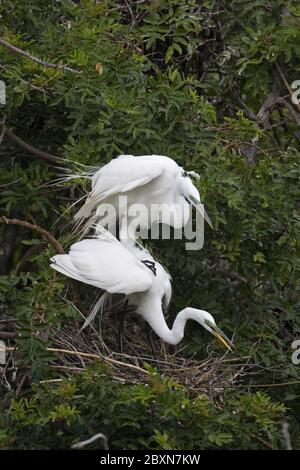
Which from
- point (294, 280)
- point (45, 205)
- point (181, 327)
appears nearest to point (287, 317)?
point (294, 280)

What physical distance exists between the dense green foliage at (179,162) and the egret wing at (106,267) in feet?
0.26

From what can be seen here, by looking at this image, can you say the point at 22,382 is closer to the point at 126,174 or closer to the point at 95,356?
the point at 95,356

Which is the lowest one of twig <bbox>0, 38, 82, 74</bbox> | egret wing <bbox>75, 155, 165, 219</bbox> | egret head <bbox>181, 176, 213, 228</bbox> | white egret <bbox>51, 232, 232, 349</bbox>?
white egret <bbox>51, 232, 232, 349</bbox>

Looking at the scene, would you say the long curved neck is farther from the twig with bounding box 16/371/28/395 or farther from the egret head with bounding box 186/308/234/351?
the twig with bounding box 16/371/28/395

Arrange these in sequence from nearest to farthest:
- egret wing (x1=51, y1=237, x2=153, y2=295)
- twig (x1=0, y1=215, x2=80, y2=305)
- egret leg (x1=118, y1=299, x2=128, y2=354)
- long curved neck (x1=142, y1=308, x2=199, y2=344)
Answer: twig (x1=0, y1=215, x2=80, y2=305), egret wing (x1=51, y1=237, x2=153, y2=295), long curved neck (x1=142, y1=308, x2=199, y2=344), egret leg (x1=118, y1=299, x2=128, y2=354)

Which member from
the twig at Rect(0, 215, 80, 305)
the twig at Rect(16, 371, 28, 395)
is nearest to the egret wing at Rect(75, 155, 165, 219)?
the twig at Rect(0, 215, 80, 305)

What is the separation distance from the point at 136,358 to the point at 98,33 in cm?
105

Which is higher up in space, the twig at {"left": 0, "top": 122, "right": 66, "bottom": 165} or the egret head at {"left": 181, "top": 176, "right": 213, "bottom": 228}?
the egret head at {"left": 181, "top": 176, "right": 213, "bottom": 228}

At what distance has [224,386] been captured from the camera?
488cm

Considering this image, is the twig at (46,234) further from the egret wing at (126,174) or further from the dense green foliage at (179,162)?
the egret wing at (126,174)

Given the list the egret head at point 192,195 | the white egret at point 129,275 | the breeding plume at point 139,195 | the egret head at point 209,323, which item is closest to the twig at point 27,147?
the breeding plume at point 139,195

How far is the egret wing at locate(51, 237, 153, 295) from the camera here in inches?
192

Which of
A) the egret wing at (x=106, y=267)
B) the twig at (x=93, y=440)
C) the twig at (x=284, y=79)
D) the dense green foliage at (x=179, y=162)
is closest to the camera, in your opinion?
the twig at (x=93, y=440)

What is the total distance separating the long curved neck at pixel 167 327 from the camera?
498 centimetres
